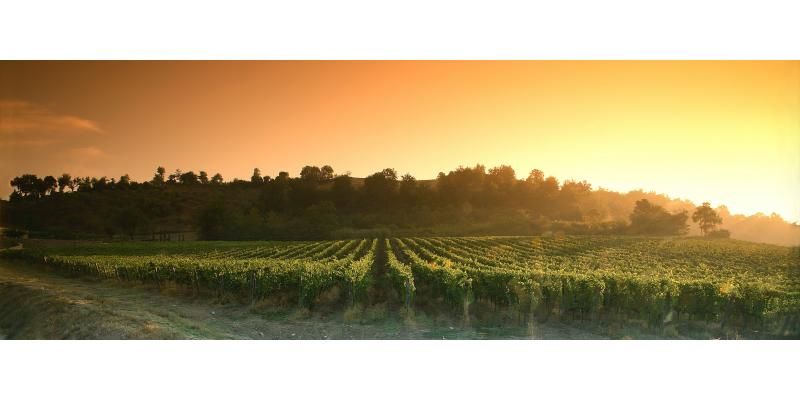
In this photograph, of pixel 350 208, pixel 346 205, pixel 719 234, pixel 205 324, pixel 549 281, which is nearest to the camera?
pixel 205 324

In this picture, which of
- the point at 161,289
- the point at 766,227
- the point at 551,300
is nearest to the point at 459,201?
the point at 551,300

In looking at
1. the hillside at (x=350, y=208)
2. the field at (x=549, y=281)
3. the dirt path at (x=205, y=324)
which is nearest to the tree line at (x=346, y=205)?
the hillside at (x=350, y=208)

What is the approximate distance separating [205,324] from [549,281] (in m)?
7.63

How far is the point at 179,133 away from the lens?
12469 millimetres

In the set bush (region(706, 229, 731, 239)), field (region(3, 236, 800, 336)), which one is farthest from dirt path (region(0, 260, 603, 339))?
bush (region(706, 229, 731, 239))

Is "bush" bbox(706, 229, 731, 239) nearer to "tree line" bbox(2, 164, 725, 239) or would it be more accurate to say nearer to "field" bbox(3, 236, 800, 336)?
"tree line" bbox(2, 164, 725, 239)

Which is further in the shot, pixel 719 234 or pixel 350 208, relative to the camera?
pixel 350 208

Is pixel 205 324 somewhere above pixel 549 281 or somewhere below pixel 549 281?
below

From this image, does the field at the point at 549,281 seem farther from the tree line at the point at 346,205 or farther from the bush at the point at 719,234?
the tree line at the point at 346,205

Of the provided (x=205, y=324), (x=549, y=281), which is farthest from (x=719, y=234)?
(x=205, y=324)

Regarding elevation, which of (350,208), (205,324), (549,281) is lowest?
(205,324)

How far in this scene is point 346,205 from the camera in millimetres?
17406

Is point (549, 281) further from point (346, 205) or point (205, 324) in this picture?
point (346, 205)
